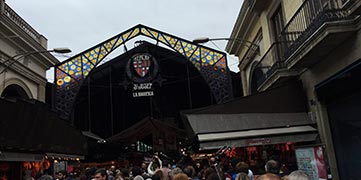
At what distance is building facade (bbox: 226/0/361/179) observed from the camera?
830cm

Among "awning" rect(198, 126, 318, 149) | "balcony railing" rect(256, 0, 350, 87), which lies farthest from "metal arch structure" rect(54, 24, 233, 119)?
"awning" rect(198, 126, 318, 149)

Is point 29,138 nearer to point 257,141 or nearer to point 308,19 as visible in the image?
point 257,141

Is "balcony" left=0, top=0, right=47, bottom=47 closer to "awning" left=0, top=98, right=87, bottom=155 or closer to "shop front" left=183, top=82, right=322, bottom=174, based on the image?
"awning" left=0, top=98, right=87, bottom=155

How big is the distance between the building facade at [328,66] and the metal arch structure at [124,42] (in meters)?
4.61

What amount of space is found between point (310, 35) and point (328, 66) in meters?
1.51

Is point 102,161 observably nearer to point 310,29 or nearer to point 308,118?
point 308,118

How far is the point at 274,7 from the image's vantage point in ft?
45.4

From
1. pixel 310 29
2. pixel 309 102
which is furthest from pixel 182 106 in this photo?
pixel 310 29

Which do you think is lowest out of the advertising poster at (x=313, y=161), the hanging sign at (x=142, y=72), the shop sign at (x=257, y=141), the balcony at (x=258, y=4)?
the advertising poster at (x=313, y=161)

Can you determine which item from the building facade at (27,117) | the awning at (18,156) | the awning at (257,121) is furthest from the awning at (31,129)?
A: the awning at (257,121)

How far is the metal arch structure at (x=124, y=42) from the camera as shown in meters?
18.2

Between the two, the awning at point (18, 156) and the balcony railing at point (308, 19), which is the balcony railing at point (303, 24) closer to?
the balcony railing at point (308, 19)

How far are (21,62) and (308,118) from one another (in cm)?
1401

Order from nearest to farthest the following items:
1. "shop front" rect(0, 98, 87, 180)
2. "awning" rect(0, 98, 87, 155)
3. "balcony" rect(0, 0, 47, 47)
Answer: "awning" rect(0, 98, 87, 155) → "shop front" rect(0, 98, 87, 180) → "balcony" rect(0, 0, 47, 47)
